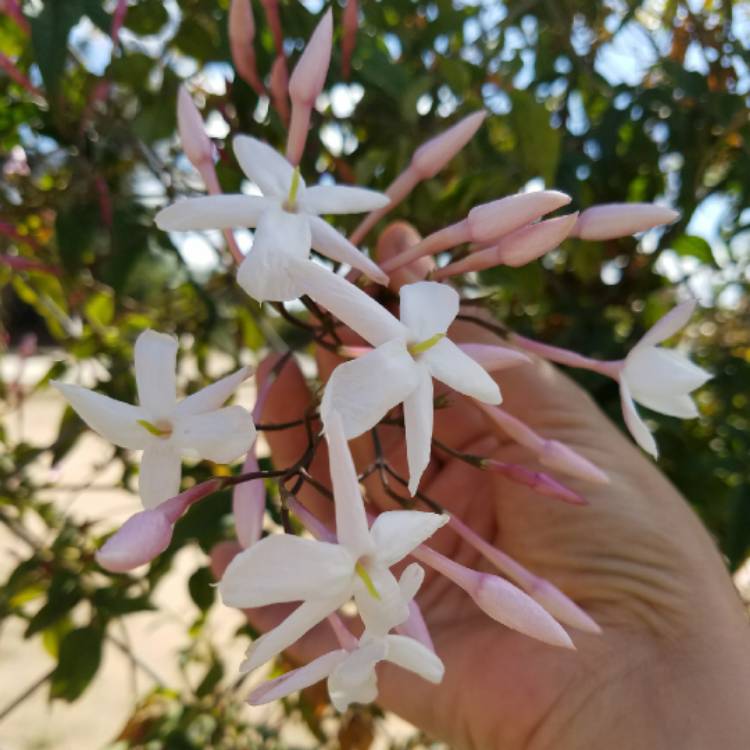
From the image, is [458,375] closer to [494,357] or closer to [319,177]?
[494,357]

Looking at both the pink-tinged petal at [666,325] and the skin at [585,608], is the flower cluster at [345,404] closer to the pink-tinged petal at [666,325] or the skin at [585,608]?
the pink-tinged petal at [666,325]

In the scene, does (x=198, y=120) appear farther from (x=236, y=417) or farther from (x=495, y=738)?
(x=495, y=738)

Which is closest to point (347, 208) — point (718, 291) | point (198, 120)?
point (198, 120)

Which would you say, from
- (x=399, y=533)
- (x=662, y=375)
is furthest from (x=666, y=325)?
(x=399, y=533)

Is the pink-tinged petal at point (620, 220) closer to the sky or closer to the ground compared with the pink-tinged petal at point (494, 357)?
Answer: closer to the sky

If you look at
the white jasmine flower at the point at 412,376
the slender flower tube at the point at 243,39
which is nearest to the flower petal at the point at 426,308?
the white jasmine flower at the point at 412,376
